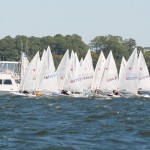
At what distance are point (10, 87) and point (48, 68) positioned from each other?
14.2 m

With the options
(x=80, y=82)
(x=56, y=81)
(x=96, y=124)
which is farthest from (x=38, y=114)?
(x=80, y=82)

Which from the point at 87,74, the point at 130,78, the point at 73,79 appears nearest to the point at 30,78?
the point at 73,79

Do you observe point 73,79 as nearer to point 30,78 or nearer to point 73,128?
point 30,78

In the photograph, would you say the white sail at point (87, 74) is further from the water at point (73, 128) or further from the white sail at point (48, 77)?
the water at point (73, 128)

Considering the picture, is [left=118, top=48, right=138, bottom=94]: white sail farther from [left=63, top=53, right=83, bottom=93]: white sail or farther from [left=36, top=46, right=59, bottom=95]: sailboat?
[left=36, top=46, right=59, bottom=95]: sailboat

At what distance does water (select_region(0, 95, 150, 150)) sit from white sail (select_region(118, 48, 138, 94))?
2420cm

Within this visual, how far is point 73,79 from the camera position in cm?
9469

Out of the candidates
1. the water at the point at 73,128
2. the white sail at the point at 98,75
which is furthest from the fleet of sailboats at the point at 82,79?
the water at the point at 73,128

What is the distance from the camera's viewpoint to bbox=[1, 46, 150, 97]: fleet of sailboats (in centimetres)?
9025

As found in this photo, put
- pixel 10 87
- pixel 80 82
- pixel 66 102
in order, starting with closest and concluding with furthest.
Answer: pixel 66 102 < pixel 80 82 < pixel 10 87

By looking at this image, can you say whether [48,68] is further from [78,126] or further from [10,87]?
[78,126]

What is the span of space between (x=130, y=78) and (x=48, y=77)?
33.8ft

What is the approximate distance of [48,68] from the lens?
295 feet

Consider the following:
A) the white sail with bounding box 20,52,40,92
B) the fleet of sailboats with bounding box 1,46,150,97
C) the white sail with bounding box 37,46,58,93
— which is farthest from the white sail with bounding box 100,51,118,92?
the white sail with bounding box 20,52,40,92
